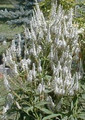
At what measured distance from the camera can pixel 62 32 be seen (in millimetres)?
4164

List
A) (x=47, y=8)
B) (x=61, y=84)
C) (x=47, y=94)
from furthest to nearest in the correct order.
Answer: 1. (x=47, y=8)
2. (x=47, y=94)
3. (x=61, y=84)

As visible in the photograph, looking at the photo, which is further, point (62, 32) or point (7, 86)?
point (62, 32)

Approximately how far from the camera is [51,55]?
12.9 feet

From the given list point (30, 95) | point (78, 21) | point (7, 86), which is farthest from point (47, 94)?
point (78, 21)

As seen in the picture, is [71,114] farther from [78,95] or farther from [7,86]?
[7,86]

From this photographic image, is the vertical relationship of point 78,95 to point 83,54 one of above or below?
below

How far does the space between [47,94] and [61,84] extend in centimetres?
30

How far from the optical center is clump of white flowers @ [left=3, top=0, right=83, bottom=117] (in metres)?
3.77

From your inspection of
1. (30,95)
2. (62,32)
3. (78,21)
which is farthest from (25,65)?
(78,21)

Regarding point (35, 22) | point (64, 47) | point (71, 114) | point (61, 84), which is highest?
point (35, 22)

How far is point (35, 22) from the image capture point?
4113mm

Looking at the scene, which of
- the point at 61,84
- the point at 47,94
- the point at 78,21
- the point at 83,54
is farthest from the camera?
the point at 78,21

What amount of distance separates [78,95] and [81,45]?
669 millimetres

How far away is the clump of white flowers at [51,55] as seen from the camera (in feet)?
12.4
